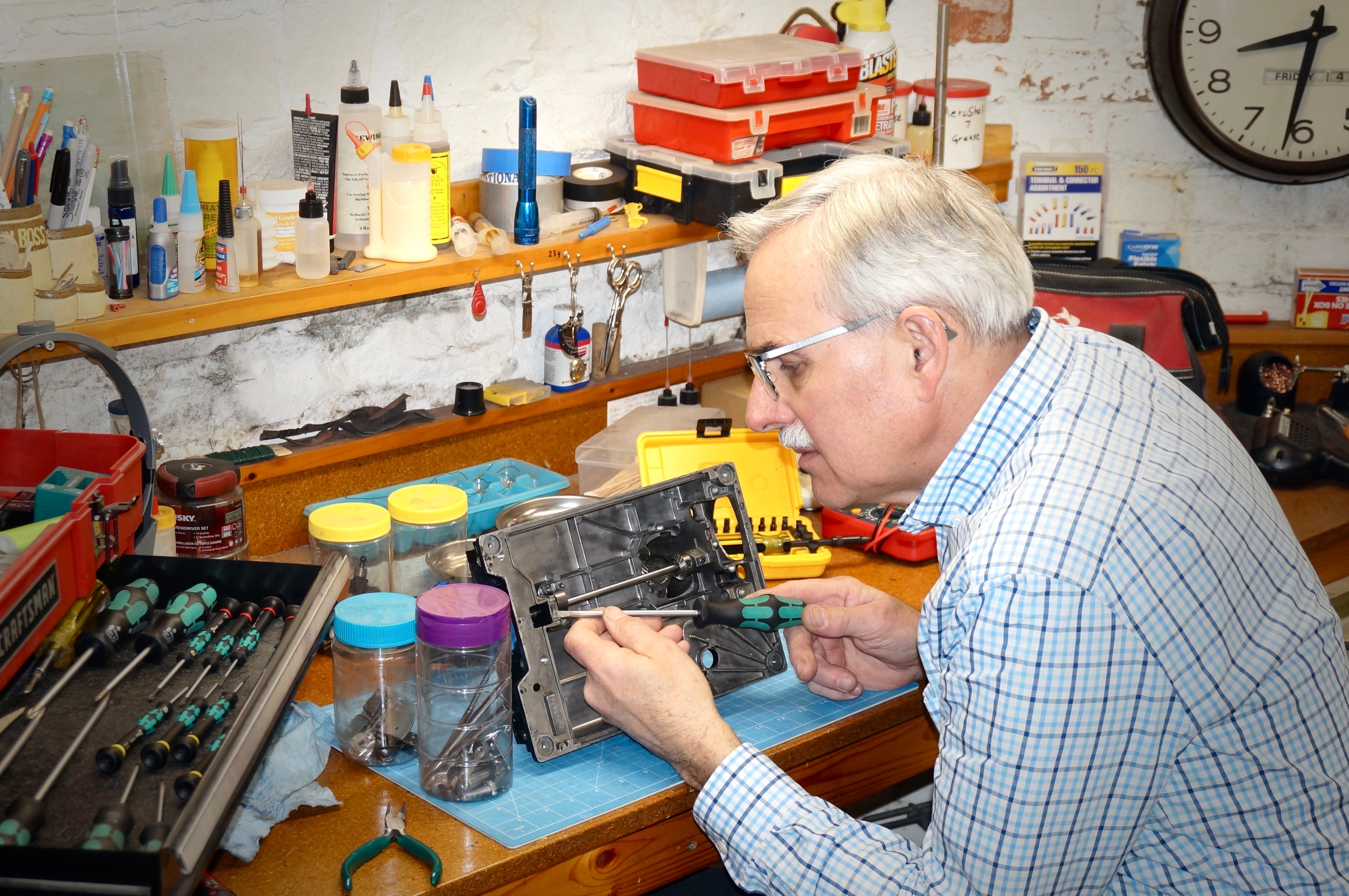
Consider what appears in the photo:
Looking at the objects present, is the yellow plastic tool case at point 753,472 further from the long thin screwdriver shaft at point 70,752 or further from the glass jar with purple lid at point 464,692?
the long thin screwdriver shaft at point 70,752

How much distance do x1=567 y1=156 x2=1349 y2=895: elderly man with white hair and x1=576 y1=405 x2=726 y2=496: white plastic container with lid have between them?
2.26 ft

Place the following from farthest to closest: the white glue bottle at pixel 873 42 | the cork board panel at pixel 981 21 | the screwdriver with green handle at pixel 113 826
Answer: the cork board panel at pixel 981 21 → the white glue bottle at pixel 873 42 → the screwdriver with green handle at pixel 113 826

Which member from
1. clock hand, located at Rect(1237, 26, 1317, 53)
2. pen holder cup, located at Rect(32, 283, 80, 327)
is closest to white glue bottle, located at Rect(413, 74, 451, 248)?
pen holder cup, located at Rect(32, 283, 80, 327)

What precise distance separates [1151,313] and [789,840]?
1.66 m

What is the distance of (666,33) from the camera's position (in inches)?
98.3

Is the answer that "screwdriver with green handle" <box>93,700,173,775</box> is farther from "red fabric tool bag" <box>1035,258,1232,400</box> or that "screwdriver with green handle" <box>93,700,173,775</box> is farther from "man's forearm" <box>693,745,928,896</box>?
"red fabric tool bag" <box>1035,258,1232,400</box>

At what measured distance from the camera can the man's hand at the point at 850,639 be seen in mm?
1749

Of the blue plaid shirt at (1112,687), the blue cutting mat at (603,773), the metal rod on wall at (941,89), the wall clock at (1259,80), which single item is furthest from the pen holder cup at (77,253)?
the wall clock at (1259,80)

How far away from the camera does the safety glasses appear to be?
137 centimetres

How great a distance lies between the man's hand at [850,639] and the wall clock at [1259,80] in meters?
1.63

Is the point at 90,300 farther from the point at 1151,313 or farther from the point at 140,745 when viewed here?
the point at 1151,313

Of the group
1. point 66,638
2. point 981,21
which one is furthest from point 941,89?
point 66,638

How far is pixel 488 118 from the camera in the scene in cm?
231

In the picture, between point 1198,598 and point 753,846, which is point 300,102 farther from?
point 1198,598
